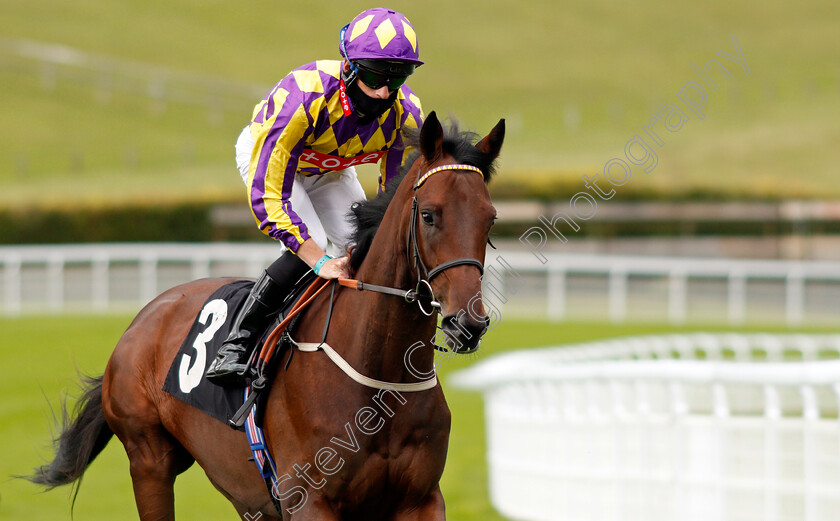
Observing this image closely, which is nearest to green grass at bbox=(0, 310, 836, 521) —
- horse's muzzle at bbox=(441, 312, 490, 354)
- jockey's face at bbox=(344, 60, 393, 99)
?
horse's muzzle at bbox=(441, 312, 490, 354)

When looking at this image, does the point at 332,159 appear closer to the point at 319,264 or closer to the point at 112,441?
the point at 319,264

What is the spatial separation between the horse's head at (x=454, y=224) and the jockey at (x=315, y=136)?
357 mm

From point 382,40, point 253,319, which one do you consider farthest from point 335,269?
point 382,40

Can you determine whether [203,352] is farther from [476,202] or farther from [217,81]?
[217,81]

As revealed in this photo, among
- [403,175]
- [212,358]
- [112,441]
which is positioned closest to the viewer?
[403,175]

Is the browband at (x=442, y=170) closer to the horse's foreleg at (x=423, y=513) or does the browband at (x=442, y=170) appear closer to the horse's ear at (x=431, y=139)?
the horse's ear at (x=431, y=139)

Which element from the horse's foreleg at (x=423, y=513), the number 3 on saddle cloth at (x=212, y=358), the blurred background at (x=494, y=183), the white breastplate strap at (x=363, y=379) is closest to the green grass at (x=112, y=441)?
the blurred background at (x=494, y=183)

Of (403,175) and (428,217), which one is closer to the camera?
(428,217)

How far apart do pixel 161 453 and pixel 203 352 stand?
563mm

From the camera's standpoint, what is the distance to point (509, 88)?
43469mm

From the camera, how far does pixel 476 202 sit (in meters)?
2.84

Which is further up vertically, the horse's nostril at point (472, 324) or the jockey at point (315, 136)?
the jockey at point (315, 136)

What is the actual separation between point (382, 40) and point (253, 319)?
3.31 feet

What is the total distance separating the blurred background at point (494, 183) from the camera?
14805 millimetres
